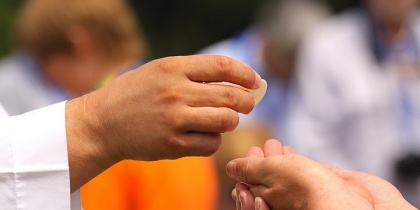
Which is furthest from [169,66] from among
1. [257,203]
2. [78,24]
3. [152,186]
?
[78,24]

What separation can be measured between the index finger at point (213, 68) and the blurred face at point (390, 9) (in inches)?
154

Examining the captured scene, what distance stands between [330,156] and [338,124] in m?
0.17

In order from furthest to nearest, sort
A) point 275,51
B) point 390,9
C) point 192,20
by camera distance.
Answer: point 192,20 → point 275,51 → point 390,9

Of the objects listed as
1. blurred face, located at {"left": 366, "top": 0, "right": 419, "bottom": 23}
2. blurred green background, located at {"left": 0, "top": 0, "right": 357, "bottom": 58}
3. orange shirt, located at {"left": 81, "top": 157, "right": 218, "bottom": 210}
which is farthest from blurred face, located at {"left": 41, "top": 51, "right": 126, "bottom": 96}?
blurred green background, located at {"left": 0, "top": 0, "right": 357, "bottom": 58}

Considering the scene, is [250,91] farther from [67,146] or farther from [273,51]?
[273,51]

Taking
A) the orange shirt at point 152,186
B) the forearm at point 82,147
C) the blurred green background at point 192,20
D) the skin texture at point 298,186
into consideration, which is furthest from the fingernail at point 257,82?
the blurred green background at point 192,20

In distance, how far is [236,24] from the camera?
400 inches

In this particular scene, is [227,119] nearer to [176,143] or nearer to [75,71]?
[176,143]

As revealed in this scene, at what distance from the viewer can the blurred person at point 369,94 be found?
554 centimetres

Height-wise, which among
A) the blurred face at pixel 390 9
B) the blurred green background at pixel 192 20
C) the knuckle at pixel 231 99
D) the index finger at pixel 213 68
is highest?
the blurred green background at pixel 192 20

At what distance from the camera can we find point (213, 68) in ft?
6.40

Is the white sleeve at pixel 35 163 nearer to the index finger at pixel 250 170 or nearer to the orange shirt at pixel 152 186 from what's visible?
the index finger at pixel 250 170

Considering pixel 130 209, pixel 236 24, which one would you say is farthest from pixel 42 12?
pixel 236 24

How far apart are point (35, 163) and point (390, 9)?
13.2 feet
